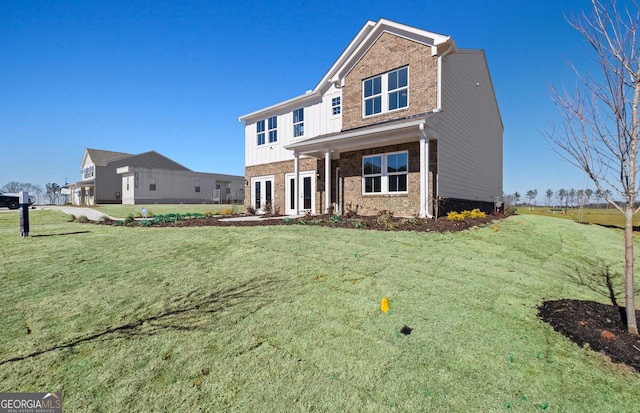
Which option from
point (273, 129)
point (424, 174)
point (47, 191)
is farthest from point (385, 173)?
point (47, 191)

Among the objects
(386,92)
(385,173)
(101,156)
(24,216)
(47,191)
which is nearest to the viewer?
(24,216)

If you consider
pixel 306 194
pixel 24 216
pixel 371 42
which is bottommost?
pixel 24 216

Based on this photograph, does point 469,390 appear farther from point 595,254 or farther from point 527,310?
point 595,254

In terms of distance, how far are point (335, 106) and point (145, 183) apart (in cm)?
2978

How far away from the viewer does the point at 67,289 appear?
4.55 meters

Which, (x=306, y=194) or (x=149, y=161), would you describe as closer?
(x=306, y=194)

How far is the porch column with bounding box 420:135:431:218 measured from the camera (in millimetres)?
10492

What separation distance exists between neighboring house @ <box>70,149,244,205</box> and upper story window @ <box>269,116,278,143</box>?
22499mm

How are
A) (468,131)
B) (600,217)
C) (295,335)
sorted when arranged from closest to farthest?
(295,335) < (468,131) < (600,217)

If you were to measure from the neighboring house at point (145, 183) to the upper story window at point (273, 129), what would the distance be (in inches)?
886

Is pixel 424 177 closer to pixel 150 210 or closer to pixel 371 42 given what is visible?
pixel 371 42

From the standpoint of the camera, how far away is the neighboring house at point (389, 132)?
11648mm

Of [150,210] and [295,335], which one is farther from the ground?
[150,210]

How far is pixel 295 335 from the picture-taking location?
328 cm
